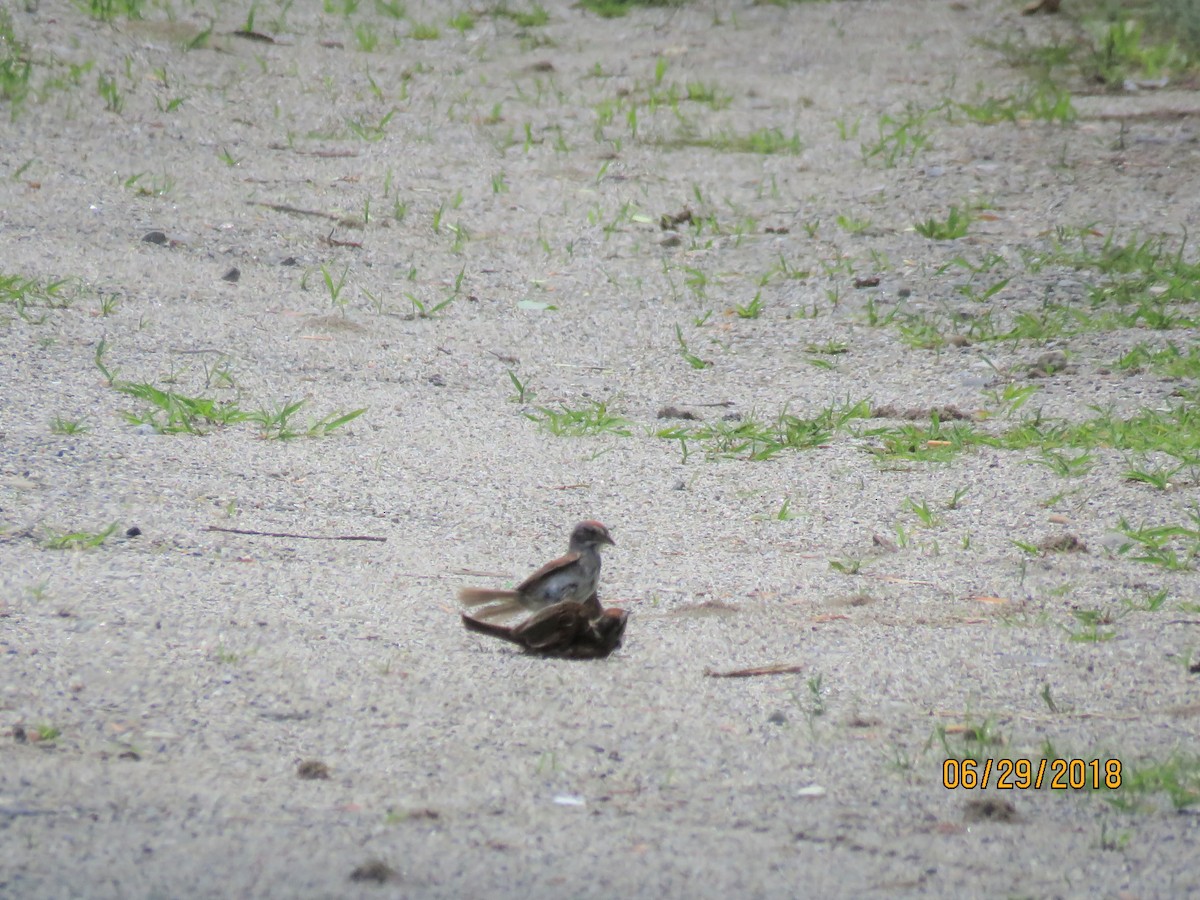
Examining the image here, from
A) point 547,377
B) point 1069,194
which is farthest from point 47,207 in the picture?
point 1069,194

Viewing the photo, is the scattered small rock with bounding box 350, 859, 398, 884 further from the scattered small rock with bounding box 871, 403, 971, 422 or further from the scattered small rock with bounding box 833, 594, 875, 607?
the scattered small rock with bounding box 871, 403, 971, 422

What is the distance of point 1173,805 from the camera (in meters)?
2.95

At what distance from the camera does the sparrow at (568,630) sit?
3611 mm

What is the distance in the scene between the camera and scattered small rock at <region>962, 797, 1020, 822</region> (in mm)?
2918

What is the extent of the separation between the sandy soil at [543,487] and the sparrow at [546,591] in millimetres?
140

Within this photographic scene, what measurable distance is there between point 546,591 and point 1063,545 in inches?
70.1

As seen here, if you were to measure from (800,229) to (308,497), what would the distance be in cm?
422

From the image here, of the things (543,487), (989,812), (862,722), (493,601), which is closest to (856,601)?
Answer: (862,722)

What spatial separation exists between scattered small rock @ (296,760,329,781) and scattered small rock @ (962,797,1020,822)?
1.32 metres

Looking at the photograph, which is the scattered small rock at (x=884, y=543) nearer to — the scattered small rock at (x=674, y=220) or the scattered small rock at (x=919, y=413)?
the scattered small rock at (x=919, y=413)

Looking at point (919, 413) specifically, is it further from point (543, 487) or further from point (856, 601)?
point (856, 601)

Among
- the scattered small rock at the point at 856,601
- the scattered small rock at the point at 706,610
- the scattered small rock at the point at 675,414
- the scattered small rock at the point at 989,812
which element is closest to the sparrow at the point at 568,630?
the scattered small rock at the point at 706,610

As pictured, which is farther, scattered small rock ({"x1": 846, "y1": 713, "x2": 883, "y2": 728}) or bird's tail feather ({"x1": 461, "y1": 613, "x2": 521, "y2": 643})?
bird's tail feather ({"x1": 461, "y1": 613, "x2": 521, "y2": 643})
